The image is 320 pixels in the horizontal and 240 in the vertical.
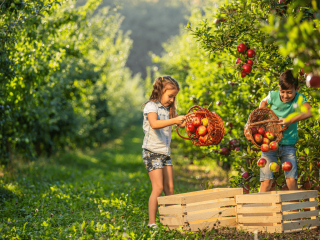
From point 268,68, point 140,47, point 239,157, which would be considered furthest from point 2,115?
Result: point 140,47

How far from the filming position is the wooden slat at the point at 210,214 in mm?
3400

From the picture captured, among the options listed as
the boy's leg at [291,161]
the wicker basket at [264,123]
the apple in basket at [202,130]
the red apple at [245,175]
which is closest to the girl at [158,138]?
the apple in basket at [202,130]

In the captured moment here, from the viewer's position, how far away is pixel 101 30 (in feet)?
29.3

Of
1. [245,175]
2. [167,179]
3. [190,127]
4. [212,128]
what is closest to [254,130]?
[212,128]

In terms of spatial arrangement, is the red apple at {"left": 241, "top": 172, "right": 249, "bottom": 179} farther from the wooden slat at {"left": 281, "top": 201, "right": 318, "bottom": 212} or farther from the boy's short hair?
the boy's short hair

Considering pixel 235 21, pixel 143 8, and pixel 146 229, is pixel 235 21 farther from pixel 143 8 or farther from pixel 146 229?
pixel 143 8

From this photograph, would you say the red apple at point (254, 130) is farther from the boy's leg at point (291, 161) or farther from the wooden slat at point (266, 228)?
the wooden slat at point (266, 228)

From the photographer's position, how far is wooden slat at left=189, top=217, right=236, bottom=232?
342cm

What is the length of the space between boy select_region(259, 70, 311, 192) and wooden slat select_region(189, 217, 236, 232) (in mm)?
568

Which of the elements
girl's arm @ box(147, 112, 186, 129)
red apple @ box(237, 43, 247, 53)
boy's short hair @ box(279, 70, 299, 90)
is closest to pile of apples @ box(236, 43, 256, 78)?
red apple @ box(237, 43, 247, 53)

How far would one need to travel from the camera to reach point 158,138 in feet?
12.3

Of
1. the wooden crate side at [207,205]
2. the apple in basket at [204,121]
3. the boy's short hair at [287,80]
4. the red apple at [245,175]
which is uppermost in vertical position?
the boy's short hair at [287,80]

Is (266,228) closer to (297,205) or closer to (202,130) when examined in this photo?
(297,205)

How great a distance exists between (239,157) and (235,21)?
1839 millimetres
